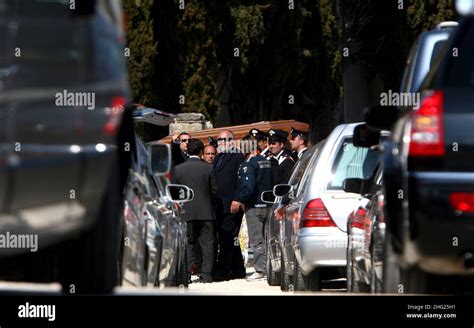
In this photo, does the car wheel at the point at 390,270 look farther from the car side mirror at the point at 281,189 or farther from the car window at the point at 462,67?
the car side mirror at the point at 281,189

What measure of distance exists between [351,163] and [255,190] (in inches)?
16.4

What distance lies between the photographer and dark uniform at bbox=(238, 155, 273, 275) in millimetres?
6211

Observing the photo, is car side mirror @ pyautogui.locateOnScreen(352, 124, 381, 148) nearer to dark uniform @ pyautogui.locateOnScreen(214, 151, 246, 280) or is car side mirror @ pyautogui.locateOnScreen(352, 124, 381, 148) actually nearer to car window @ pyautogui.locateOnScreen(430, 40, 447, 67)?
car window @ pyautogui.locateOnScreen(430, 40, 447, 67)

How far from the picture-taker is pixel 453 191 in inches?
204

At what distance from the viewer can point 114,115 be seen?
5359mm

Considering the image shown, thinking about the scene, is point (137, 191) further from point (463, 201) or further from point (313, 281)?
point (463, 201)

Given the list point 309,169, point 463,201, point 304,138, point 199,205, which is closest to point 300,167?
point 309,169

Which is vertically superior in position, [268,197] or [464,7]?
[464,7]

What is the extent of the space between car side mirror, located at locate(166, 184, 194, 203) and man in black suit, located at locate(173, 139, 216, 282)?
19 millimetres

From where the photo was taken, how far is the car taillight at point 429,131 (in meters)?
5.16

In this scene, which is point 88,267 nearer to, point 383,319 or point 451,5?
point 383,319

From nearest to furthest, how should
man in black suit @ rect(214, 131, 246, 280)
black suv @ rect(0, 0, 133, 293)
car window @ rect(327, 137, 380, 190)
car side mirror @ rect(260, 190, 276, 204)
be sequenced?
black suv @ rect(0, 0, 133, 293) < car window @ rect(327, 137, 380, 190) < man in black suit @ rect(214, 131, 246, 280) < car side mirror @ rect(260, 190, 276, 204)

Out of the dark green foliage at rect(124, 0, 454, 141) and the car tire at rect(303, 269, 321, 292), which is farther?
the car tire at rect(303, 269, 321, 292)

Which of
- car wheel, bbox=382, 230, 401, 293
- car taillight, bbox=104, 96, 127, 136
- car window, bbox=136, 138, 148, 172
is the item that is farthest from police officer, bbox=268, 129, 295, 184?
car taillight, bbox=104, 96, 127, 136
